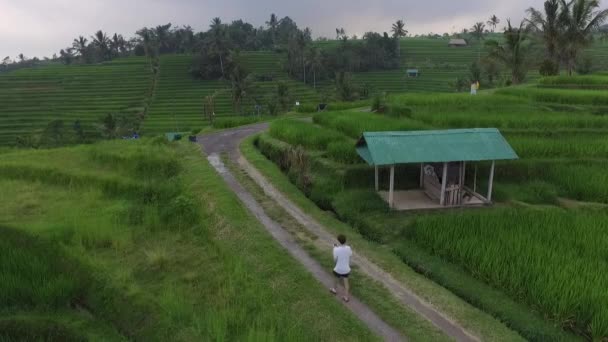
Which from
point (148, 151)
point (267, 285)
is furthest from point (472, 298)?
point (148, 151)

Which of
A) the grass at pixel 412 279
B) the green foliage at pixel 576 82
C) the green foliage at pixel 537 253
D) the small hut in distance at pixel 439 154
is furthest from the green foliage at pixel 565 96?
the grass at pixel 412 279

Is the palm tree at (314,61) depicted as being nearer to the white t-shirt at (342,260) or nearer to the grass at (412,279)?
the grass at (412,279)

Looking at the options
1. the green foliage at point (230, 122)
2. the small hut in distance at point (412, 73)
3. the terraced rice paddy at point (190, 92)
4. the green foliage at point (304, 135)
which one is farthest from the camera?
the small hut in distance at point (412, 73)

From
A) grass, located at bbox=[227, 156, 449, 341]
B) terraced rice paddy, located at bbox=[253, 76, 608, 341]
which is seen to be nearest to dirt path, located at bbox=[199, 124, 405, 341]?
grass, located at bbox=[227, 156, 449, 341]

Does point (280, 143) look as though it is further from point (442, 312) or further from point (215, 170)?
point (442, 312)

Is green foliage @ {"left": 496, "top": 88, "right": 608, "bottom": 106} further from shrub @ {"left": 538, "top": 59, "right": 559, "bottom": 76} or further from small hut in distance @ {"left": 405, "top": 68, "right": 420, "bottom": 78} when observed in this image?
small hut in distance @ {"left": 405, "top": 68, "right": 420, "bottom": 78}

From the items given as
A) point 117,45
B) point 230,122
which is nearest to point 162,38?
point 117,45

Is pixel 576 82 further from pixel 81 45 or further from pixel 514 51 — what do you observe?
pixel 81 45
